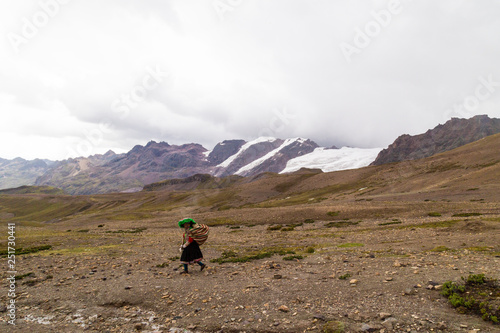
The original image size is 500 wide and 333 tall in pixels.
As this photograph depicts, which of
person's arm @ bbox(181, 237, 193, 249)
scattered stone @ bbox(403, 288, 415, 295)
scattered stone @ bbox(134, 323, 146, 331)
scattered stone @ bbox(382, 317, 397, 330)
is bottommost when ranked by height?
scattered stone @ bbox(134, 323, 146, 331)

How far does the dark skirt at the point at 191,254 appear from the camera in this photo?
1809cm

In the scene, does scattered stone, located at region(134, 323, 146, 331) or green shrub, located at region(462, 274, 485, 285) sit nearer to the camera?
scattered stone, located at region(134, 323, 146, 331)

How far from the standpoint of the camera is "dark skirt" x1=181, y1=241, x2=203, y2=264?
1809 cm

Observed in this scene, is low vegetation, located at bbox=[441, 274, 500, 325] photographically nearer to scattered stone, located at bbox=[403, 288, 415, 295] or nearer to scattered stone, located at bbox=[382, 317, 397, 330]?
scattered stone, located at bbox=[403, 288, 415, 295]

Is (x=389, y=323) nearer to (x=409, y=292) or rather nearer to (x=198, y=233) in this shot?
(x=409, y=292)

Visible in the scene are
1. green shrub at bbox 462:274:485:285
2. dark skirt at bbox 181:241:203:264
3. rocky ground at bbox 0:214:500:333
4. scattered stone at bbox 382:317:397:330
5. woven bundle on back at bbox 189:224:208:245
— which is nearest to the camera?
scattered stone at bbox 382:317:397:330

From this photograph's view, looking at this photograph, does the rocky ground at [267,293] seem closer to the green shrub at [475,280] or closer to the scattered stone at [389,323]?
the scattered stone at [389,323]

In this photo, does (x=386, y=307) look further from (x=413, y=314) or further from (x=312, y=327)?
(x=312, y=327)

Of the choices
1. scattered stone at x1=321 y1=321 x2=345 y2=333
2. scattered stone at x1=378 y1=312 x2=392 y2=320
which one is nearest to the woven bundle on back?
scattered stone at x1=321 y1=321 x2=345 y2=333

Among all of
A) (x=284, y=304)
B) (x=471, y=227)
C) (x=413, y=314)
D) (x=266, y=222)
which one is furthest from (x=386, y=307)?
(x=266, y=222)

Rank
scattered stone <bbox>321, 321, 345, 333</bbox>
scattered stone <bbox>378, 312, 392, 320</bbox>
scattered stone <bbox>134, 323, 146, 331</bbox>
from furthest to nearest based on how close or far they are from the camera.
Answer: scattered stone <bbox>134, 323, 146, 331</bbox>
scattered stone <bbox>378, 312, 392, 320</bbox>
scattered stone <bbox>321, 321, 345, 333</bbox>

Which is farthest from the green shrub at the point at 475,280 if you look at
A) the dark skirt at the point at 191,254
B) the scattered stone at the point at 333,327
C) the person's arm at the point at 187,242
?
the person's arm at the point at 187,242

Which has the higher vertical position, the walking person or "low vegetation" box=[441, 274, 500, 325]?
the walking person

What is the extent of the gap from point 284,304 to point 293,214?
46.3m
